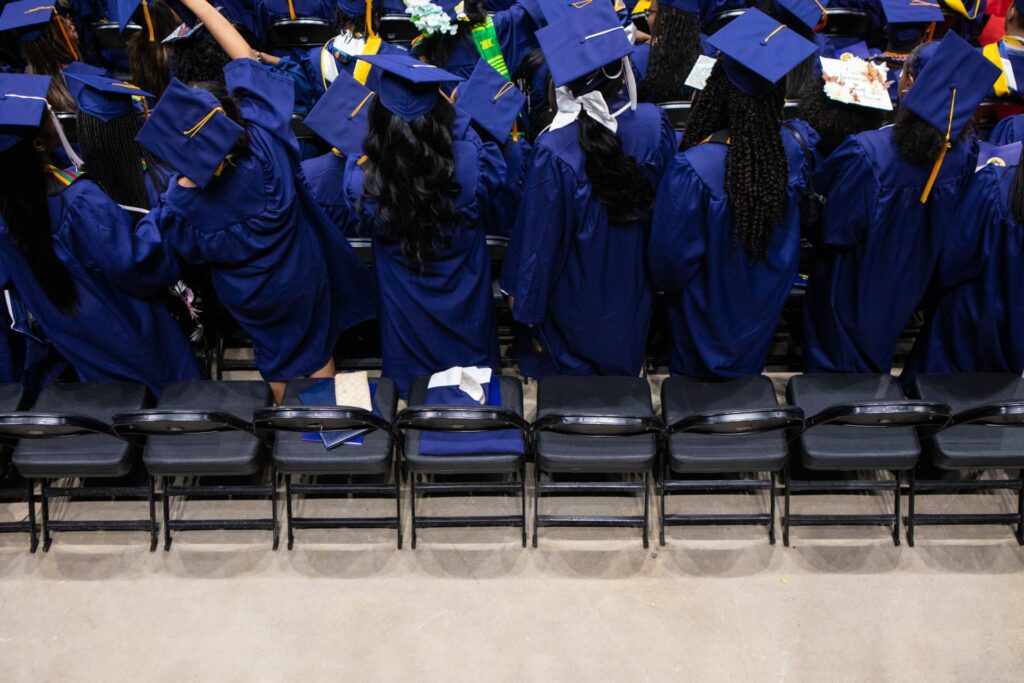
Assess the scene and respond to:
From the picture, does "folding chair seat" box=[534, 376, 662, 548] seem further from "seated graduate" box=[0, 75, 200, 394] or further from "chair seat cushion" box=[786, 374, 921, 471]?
"seated graduate" box=[0, 75, 200, 394]

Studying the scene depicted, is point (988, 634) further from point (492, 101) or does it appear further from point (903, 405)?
point (492, 101)

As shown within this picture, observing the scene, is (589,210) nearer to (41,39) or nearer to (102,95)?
(102,95)

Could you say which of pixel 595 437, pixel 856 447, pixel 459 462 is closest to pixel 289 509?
pixel 459 462

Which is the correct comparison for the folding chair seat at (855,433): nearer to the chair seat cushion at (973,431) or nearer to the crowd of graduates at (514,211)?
the chair seat cushion at (973,431)

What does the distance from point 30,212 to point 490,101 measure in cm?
181

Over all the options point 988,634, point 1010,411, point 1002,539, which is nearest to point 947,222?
point 1010,411

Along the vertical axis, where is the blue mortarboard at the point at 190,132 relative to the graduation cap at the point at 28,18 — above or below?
below

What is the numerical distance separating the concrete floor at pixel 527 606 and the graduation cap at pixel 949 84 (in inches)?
60.8

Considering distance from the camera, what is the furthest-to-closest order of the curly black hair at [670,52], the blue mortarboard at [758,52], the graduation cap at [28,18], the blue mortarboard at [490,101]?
1. the curly black hair at [670,52]
2. the graduation cap at [28,18]
3. the blue mortarboard at [490,101]
4. the blue mortarboard at [758,52]

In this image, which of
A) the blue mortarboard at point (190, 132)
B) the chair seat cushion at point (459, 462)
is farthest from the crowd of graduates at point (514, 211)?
the chair seat cushion at point (459, 462)

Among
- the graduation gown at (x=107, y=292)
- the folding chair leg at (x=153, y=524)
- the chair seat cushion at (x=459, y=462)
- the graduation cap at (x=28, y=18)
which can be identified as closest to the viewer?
the chair seat cushion at (x=459, y=462)

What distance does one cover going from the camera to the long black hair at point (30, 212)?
3.13 metres

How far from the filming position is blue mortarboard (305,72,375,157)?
352 cm

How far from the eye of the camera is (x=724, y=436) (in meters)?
3.28
